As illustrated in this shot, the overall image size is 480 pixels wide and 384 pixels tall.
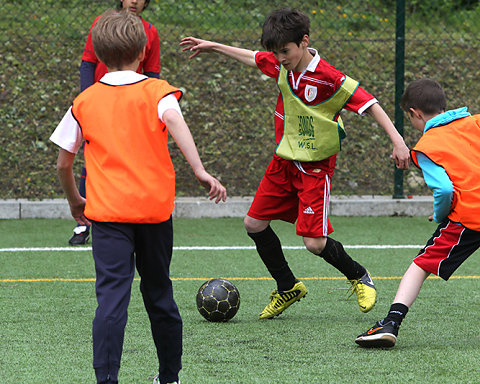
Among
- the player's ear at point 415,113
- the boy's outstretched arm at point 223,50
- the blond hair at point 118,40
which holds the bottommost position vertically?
the player's ear at point 415,113

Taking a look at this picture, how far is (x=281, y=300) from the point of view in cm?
496

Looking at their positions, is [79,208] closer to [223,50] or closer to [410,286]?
[410,286]

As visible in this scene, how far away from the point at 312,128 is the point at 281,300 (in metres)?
1.03

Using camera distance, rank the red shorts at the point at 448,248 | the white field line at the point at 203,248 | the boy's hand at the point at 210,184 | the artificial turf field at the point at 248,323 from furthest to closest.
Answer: the white field line at the point at 203,248, the red shorts at the point at 448,248, the artificial turf field at the point at 248,323, the boy's hand at the point at 210,184

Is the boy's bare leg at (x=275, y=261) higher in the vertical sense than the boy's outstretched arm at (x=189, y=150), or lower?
lower

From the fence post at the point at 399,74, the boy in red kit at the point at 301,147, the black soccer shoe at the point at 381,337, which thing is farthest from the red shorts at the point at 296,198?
the fence post at the point at 399,74

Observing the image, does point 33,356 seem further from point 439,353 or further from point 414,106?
point 414,106

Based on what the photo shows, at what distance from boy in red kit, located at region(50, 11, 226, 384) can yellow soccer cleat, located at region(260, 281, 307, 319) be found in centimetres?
172

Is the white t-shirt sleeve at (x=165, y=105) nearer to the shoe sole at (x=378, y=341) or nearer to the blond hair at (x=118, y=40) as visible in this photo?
the blond hair at (x=118, y=40)

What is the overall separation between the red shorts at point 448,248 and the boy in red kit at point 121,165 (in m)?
1.54

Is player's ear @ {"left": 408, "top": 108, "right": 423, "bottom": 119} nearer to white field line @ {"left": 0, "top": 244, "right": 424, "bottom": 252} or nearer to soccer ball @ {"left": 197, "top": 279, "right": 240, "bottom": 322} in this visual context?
soccer ball @ {"left": 197, "top": 279, "right": 240, "bottom": 322}

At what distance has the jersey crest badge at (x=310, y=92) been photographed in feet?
15.9

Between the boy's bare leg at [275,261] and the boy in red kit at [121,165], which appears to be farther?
the boy's bare leg at [275,261]

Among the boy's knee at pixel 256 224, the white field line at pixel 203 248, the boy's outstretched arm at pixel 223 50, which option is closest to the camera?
the boy's knee at pixel 256 224
